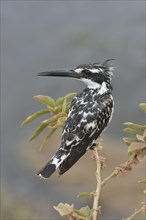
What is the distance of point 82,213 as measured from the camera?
0.81 m

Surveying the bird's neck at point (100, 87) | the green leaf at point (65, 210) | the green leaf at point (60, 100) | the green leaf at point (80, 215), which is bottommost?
the green leaf at point (80, 215)

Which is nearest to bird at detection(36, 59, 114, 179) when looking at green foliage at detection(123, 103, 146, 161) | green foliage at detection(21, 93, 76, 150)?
green foliage at detection(21, 93, 76, 150)

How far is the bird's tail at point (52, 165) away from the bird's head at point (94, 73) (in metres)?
0.24

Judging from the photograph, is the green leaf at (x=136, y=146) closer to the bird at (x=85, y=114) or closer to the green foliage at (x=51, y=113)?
the green foliage at (x=51, y=113)

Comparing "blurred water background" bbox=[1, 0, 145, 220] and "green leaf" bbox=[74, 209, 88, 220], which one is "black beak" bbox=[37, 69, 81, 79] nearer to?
"green leaf" bbox=[74, 209, 88, 220]

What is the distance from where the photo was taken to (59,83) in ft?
13.4

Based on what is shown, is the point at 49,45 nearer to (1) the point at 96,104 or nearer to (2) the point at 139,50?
(2) the point at 139,50

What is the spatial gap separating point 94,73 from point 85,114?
0.14 m

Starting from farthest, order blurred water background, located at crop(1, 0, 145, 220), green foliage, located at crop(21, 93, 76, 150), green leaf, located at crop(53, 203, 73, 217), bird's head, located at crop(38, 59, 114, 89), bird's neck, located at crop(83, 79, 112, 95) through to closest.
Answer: blurred water background, located at crop(1, 0, 145, 220), bird's neck, located at crop(83, 79, 112, 95), bird's head, located at crop(38, 59, 114, 89), green foliage, located at crop(21, 93, 76, 150), green leaf, located at crop(53, 203, 73, 217)

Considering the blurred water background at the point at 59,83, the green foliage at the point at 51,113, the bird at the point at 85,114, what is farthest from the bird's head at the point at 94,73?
the blurred water background at the point at 59,83

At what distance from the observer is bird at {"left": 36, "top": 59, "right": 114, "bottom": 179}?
141cm

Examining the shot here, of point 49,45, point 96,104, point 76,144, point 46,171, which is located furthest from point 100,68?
point 49,45

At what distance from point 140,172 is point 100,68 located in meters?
1.69

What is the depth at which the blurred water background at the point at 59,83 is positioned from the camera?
3.26 m
